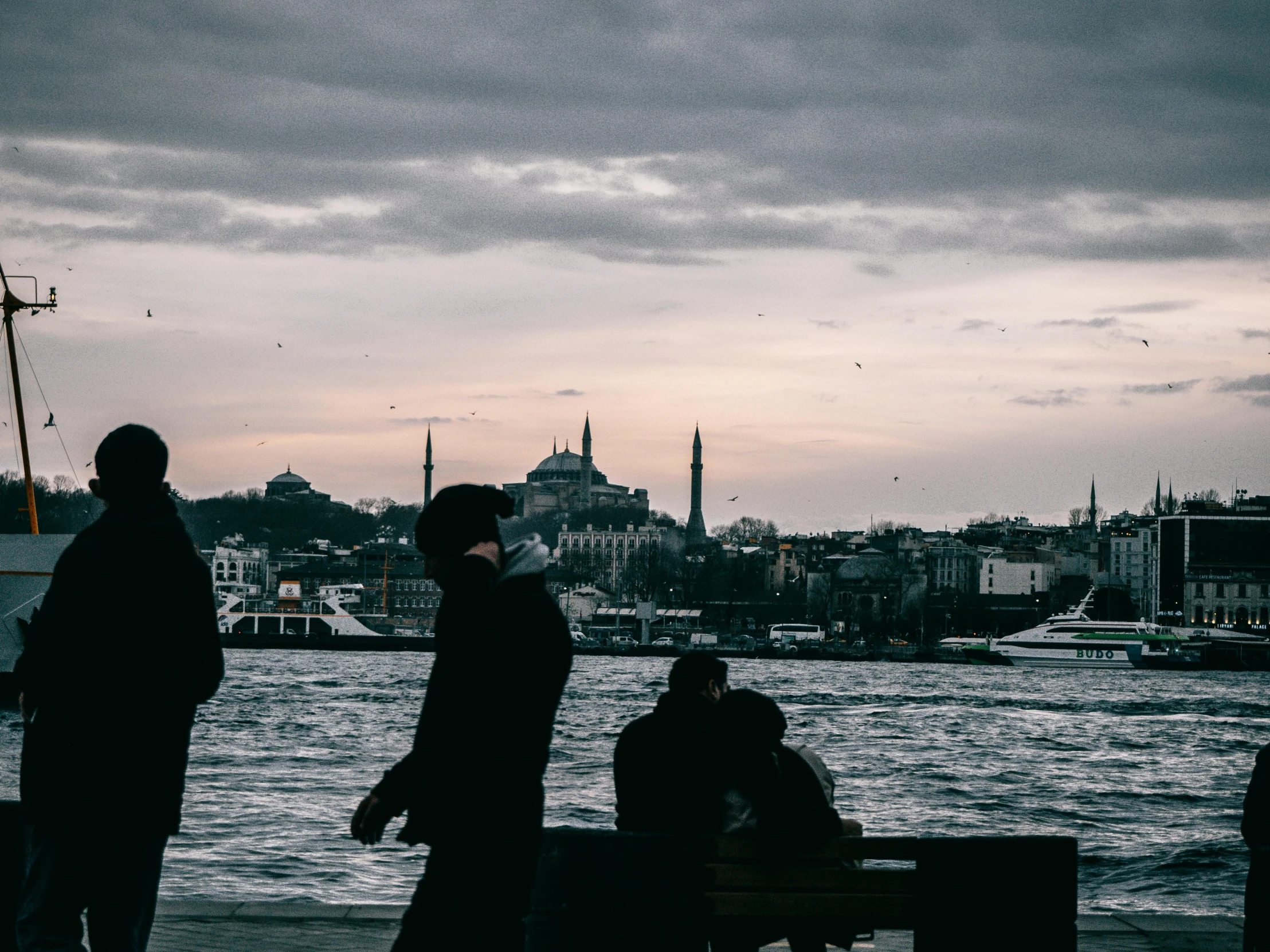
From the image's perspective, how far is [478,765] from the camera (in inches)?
114

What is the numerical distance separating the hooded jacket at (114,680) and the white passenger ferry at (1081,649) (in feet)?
230

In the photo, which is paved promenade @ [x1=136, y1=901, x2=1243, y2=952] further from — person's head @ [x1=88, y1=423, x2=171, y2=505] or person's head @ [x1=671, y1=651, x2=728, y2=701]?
person's head @ [x1=88, y1=423, x2=171, y2=505]

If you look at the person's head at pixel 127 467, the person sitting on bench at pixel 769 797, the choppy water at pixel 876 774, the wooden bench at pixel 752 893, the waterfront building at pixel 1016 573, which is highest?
the waterfront building at pixel 1016 573

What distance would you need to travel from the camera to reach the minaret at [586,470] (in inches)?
6102

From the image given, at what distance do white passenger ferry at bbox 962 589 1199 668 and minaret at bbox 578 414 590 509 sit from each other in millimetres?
81045

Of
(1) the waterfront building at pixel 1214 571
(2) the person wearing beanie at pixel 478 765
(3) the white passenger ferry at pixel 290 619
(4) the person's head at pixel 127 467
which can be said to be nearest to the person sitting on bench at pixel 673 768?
(2) the person wearing beanie at pixel 478 765

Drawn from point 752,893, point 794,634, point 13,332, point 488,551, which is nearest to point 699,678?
point 752,893

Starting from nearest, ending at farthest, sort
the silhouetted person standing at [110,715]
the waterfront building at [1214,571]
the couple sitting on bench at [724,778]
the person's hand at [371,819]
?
the person's hand at [371,819]
the silhouetted person standing at [110,715]
the couple sitting on bench at [724,778]
the waterfront building at [1214,571]

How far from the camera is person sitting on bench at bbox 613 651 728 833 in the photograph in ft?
12.6

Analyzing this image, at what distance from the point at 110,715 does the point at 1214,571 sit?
10443 cm

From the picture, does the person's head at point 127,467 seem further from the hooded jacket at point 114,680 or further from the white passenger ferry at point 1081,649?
the white passenger ferry at point 1081,649

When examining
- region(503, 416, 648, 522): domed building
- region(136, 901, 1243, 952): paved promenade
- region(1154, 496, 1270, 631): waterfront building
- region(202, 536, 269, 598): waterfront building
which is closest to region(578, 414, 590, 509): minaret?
region(503, 416, 648, 522): domed building

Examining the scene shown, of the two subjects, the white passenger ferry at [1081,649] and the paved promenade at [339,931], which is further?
the white passenger ferry at [1081,649]

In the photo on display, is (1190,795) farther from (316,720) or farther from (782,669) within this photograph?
(782,669)
